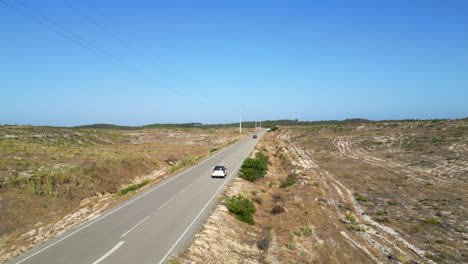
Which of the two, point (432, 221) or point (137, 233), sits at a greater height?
point (137, 233)

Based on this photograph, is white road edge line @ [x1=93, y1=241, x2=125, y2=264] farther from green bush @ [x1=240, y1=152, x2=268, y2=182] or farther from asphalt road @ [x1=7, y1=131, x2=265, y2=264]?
green bush @ [x1=240, y1=152, x2=268, y2=182]

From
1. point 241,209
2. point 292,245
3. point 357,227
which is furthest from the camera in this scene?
point 241,209

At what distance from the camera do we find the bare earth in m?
13.9

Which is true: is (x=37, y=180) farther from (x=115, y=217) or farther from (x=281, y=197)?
(x=281, y=197)

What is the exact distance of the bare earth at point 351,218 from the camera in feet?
45.7

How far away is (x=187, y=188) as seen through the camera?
84.7ft

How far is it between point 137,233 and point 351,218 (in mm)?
15088

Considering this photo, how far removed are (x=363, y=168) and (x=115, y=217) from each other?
118 ft

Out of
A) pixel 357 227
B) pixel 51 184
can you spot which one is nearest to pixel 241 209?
pixel 357 227

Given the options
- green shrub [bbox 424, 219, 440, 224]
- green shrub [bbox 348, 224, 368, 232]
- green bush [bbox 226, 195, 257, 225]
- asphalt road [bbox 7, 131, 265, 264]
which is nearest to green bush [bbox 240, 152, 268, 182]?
asphalt road [bbox 7, 131, 265, 264]

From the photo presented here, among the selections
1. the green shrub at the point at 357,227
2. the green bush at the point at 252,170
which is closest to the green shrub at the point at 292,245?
the green shrub at the point at 357,227

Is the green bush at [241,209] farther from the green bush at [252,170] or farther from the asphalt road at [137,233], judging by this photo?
the green bush at [252,170]

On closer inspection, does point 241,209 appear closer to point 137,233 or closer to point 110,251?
point 137,233

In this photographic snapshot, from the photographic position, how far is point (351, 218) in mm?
19562
